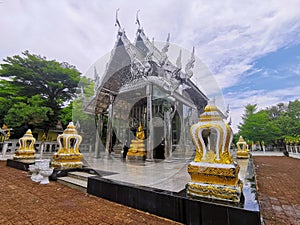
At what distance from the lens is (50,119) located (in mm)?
13445

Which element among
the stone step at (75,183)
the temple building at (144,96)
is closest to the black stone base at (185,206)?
the stone step at (75,183)

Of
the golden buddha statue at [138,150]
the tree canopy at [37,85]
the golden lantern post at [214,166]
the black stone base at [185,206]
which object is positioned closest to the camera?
the black stone base at [185,206]

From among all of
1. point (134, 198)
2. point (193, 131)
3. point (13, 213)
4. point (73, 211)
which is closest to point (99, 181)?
point (73, 211)

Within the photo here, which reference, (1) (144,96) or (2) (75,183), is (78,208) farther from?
(1) (144,96)

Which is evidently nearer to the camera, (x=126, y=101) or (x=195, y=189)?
(x=195, y=189)

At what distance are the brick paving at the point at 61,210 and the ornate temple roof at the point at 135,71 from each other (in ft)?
16.8

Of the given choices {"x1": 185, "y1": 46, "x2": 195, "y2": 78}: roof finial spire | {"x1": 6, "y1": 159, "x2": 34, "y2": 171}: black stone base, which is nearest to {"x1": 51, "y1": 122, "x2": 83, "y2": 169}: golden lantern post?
{"x1": 6, "y1": 159, "x2": 34, "y2": 171}: black stone base

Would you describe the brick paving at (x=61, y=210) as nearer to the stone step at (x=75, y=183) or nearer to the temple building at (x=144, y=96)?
the stone step at (x=75, y=183)

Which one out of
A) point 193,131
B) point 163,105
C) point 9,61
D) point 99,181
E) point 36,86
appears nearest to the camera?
point 193,131

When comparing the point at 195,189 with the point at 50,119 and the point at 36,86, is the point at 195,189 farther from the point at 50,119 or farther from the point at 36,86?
the point at 36,86

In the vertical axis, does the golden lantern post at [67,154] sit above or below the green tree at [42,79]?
below

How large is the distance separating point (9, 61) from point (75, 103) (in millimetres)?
6055

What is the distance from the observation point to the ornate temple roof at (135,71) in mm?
7062

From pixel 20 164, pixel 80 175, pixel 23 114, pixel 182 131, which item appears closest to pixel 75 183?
pixel 80 175
